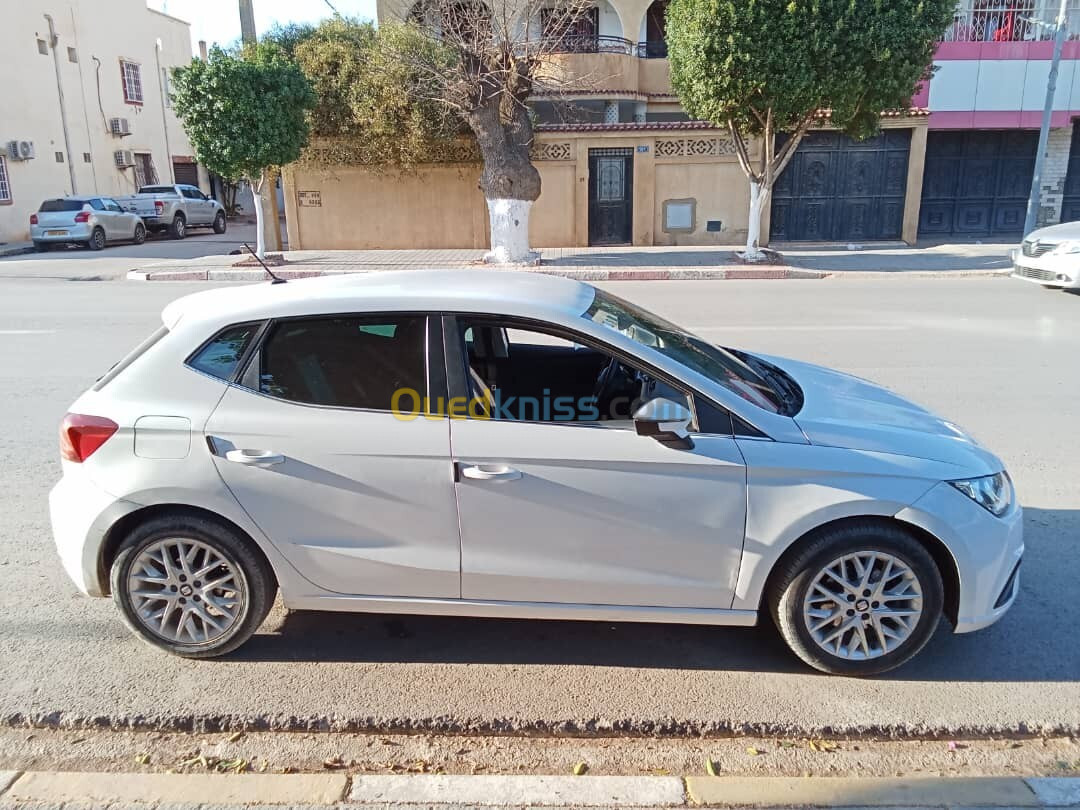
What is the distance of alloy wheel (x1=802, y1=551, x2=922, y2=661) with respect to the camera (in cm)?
318

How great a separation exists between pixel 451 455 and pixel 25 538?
3.02 m

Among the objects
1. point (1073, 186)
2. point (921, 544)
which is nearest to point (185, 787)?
point (921, 544)

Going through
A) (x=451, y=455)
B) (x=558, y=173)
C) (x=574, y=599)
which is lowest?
(x=574, y=599)

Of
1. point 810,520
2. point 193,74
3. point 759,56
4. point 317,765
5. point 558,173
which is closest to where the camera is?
point 317,765

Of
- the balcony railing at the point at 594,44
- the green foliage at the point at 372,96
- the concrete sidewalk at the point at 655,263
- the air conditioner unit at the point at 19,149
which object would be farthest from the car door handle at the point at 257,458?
the air conditioner unit at the point at 19,149

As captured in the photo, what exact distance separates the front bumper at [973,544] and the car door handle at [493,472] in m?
1.47

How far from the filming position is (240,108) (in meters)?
16.5

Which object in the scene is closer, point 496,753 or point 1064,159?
point 496,753

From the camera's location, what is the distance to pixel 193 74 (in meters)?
16.5

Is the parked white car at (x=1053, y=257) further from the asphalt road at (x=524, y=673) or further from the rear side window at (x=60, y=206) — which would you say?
the rear side window at (x=60, y=206)

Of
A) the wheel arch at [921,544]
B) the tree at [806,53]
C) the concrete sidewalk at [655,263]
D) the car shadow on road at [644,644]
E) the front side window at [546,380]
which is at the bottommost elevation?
the car shadow on road at [644,644]

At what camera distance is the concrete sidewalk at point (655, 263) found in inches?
656

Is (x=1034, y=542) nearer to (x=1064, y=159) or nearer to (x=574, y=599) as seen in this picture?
(x=574, y=599)

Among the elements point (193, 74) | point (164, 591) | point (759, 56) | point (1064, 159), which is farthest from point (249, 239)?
point (164, 591)
